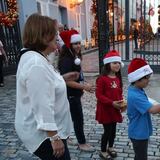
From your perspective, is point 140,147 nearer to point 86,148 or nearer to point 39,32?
point 86,148

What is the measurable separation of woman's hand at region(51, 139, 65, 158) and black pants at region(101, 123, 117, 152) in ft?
5.04

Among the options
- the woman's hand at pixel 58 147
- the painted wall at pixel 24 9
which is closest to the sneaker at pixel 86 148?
the woman's hand at pixel 58 147

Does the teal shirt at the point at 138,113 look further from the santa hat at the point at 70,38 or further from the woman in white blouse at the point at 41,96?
the santa hat at the point at 70,38

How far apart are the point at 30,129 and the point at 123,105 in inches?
56.5

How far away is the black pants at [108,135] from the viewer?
3873 millimetres

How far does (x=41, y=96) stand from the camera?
2.22m

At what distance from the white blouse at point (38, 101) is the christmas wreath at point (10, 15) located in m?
7.93

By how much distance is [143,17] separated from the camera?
957 cm

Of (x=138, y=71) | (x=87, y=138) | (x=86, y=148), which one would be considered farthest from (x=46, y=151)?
(x=87, y=138)

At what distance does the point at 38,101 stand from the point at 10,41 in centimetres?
858

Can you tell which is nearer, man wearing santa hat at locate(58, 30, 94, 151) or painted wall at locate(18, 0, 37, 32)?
man wearing santa hat at locate(58, 30, 94, 151)

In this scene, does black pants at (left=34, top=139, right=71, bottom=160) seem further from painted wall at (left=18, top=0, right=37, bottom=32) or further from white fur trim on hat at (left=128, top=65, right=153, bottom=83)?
painted wall at (left=18, top=0, right=37, bottom=32)

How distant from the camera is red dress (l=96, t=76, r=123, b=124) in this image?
12.2ft

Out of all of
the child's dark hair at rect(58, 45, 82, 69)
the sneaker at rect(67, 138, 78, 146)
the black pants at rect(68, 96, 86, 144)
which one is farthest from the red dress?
the sneaker at rect(67, 138, 78, 146)
